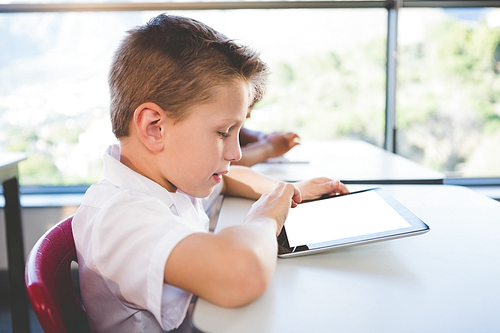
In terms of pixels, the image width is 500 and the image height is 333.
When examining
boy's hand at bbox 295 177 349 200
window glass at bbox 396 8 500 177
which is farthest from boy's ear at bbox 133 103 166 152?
Result: window glass at bbox 396 8 500 177

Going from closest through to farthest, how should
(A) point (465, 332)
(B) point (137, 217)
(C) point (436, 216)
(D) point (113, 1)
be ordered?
1. (A) point (465, 332)
2. (B) point (137, 217)
3. (C) point (436, 216)
4. (D) point (113, 1)

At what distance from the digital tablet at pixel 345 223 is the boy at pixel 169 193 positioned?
2.0 inches

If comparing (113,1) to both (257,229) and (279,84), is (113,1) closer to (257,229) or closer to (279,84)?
(279,84)

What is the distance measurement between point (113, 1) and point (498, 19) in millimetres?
2073

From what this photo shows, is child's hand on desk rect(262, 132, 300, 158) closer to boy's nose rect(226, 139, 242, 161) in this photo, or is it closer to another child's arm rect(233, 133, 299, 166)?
another child's arm rect(233, 133, 299, 166)

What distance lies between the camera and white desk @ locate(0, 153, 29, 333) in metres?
1.59

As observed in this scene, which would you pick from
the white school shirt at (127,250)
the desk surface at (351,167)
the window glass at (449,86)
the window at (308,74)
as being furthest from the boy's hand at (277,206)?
the window glass at (449,86)

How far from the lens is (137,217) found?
0.65m

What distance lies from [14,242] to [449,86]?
2266 millimetres

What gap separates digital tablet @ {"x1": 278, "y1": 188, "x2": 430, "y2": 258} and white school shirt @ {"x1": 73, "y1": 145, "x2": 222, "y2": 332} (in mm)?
188

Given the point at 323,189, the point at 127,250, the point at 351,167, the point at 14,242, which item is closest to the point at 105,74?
the point at 14,242

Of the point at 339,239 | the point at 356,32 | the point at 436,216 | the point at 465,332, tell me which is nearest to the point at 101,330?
the point at 339,239

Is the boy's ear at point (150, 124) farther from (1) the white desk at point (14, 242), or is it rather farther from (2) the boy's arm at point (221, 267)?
(1) the white desk at point (14, 242)

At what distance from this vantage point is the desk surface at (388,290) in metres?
0.54
